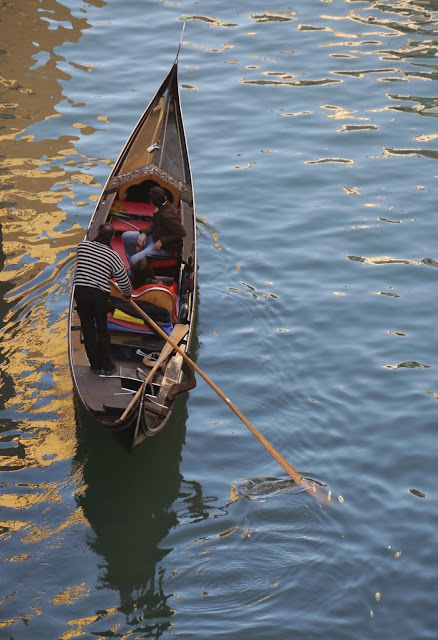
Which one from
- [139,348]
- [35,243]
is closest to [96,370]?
[139,348]

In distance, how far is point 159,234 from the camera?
720cm

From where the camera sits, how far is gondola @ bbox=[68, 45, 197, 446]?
5812mm

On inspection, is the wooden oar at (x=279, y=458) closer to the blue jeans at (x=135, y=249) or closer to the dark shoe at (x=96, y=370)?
the dark shoe at (x=96, y=370)

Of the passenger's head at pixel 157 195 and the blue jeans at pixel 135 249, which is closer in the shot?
the passenger's head at pixel 157 195

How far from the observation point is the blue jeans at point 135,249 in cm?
727

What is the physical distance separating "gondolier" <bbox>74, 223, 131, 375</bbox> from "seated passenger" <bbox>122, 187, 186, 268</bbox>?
3.67ft

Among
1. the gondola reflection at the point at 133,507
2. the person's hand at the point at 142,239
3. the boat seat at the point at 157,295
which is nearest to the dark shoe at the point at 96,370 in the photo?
the gondola reflection at the point at 133,507

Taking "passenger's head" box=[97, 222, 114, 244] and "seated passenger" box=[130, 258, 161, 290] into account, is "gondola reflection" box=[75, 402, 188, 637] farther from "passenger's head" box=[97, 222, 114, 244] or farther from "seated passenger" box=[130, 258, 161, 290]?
"passenger's head" box=[97, 222, 114, 244]

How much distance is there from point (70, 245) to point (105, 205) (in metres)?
0.85

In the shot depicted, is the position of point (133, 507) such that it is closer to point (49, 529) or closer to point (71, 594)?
point (49, 529)

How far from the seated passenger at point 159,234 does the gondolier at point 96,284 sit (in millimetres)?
1117

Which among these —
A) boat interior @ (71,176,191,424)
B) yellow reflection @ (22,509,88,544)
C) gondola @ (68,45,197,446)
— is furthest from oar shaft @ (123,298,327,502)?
yellow reflection @ (22,509,88,544)

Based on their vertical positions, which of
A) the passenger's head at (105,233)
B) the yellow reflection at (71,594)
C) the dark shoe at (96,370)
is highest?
the passenger's head at (105,233)

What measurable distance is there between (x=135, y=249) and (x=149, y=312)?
1101 mm
